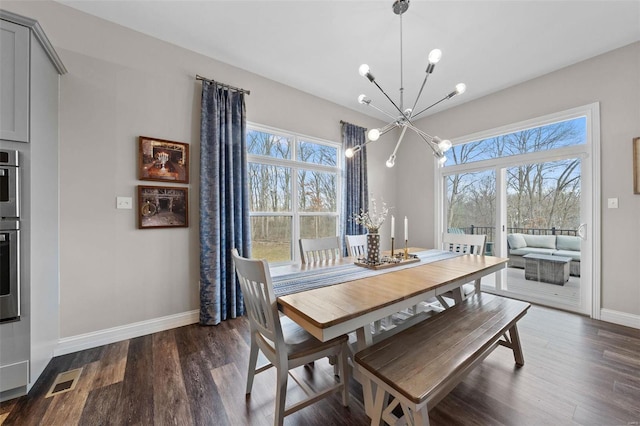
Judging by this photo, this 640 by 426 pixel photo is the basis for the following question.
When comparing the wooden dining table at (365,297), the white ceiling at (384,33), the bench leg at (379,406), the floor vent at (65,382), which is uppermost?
the white ceiling at (384,33)

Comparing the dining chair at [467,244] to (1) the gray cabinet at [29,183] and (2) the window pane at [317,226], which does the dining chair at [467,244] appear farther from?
(1) the gray cabinet at [29,183]

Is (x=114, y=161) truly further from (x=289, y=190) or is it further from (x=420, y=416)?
(x=420, y=416)

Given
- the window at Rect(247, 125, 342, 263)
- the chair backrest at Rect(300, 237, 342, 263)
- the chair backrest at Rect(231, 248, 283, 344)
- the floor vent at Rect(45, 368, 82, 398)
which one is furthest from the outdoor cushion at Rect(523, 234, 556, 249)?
the floor vent at Rect(45, 368, 82, 398)

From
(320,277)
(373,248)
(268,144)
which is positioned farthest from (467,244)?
(268,144)

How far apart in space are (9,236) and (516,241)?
560 centimetres

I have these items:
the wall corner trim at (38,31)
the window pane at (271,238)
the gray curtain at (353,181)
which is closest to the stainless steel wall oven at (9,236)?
the wall corner trim at (38,31)

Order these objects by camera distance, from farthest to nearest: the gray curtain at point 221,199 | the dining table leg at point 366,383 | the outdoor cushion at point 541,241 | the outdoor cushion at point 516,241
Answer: the outdoor cushion at point 516,241
the outdoor cushion at point 541,241
the gray curtain at point 221,199
the dining table leg at point 366,383

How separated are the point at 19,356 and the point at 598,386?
387cm

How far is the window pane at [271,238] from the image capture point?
3.20 metres

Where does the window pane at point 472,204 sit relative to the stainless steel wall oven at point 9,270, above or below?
above

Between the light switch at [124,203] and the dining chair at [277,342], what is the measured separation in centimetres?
170

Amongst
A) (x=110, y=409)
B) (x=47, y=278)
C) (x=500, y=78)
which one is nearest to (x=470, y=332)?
(x=110, y=409)

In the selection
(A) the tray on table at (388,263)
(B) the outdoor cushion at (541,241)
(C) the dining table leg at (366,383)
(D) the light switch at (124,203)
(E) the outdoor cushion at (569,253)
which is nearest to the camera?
(C) the dining table leg at (366,383)

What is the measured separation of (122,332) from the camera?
2309 mm
